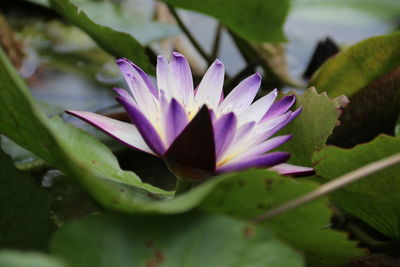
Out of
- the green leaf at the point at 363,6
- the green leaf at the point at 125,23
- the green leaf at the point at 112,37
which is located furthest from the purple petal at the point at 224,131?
the green leaf at the point at 363,6

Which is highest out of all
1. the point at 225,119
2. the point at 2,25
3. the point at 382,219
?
the point at 225,119

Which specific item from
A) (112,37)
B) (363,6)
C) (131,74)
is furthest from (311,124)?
(363,6)

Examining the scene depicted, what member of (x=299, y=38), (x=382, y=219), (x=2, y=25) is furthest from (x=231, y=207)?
(x=299, y=38)

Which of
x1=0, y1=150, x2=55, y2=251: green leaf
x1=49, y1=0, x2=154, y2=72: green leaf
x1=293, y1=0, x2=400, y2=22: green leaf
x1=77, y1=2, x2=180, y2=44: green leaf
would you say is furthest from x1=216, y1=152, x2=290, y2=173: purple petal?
x1=293, y1=0, x2=400, y2=22: green leaf

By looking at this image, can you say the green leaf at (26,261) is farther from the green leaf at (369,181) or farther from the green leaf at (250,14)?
the green leaf at (250,14)

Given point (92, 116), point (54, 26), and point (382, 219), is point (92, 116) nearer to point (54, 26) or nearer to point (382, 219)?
point (382, 219)

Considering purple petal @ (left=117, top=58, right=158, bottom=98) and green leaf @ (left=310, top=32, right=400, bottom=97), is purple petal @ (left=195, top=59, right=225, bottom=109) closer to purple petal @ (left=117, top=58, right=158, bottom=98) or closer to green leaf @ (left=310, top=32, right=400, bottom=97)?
purple petal @ (left=117, top=58, right=158, bottom=98)
